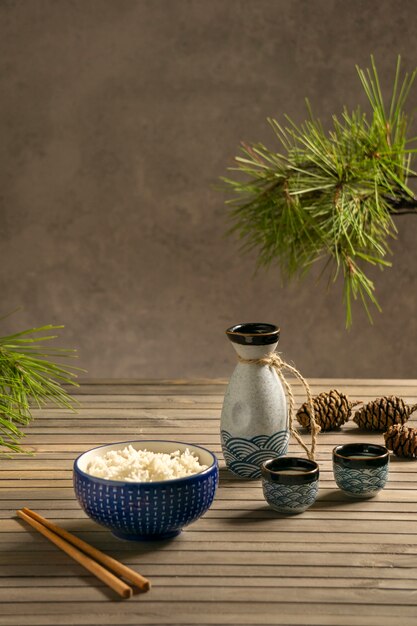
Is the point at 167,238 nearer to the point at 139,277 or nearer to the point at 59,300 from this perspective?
the point at 139,277

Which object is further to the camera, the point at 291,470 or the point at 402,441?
the point at 402,441

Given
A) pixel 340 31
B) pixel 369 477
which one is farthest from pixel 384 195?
pixel 340 31

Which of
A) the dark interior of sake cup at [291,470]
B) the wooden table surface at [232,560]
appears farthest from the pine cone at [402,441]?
the dark interior of sake cup at [291,470]

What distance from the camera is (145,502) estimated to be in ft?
3.37

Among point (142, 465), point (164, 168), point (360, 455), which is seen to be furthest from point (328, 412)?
point (164, 168)

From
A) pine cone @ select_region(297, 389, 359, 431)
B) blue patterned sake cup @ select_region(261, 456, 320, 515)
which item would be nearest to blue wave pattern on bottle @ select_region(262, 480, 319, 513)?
blue patterned sake cup @ select_region(261, 456, 320, 515)

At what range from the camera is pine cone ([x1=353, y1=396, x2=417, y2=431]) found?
4.96 feet

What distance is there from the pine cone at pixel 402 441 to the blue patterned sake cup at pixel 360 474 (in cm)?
16

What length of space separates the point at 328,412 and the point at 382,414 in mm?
Result: 91

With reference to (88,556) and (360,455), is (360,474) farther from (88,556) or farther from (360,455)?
(88,556)

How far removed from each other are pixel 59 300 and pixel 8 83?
0.70m

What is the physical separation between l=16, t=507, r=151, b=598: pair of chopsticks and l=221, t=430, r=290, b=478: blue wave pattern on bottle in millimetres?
299

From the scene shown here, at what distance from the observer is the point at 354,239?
1.51m

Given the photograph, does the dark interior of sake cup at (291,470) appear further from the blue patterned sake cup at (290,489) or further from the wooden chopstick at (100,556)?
the wooden chopstick at (100,556)
